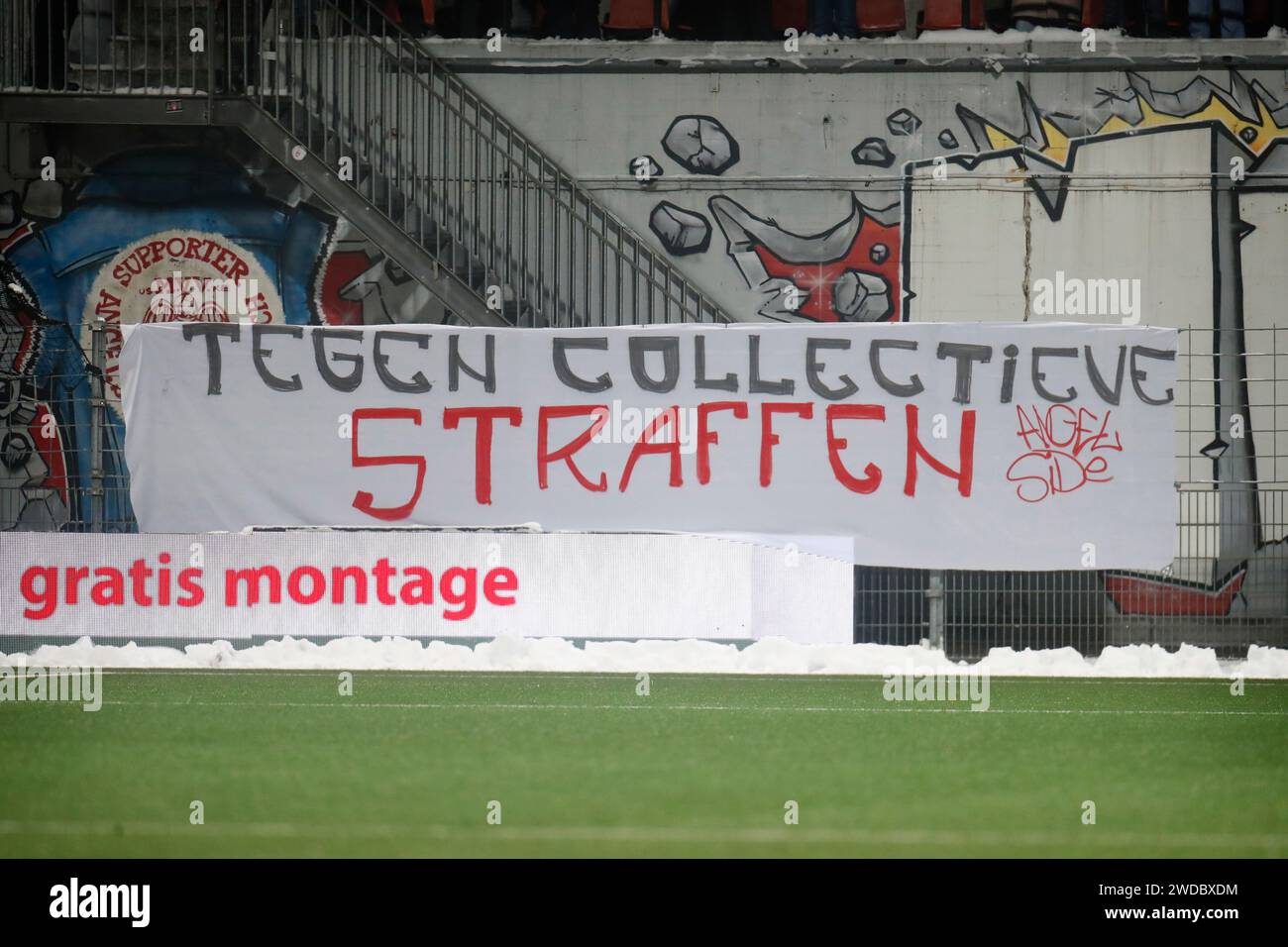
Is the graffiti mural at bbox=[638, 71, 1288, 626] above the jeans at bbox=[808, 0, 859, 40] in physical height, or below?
below

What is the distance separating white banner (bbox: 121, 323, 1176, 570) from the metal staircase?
1514mm

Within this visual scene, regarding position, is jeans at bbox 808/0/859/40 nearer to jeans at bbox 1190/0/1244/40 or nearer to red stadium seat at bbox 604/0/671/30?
red stadium seat at bbox 604/0/671/30

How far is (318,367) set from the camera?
52.9ft

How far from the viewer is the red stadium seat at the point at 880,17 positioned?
20.7 metres

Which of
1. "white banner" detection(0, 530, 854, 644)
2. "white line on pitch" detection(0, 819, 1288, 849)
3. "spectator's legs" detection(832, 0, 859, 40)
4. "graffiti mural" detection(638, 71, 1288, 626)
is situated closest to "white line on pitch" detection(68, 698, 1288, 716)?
"white banner" detection(0, 530, 854, 644)

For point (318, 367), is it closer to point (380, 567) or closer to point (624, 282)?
point (380, 567)

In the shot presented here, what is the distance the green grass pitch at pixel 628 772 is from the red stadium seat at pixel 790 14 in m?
10.8

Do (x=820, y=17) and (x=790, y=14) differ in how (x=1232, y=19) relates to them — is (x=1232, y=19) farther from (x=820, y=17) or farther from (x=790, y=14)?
(x=790, y=14)

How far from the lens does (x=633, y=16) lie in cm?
2073

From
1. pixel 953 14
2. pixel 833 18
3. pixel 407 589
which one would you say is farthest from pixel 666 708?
pixel 953 14

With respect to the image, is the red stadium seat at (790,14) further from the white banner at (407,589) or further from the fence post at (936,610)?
the white banner at (407,589)

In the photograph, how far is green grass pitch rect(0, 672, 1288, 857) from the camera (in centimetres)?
646

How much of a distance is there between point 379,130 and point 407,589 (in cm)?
732

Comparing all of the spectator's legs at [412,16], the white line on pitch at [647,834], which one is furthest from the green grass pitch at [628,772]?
the spectator's legs at [412,16]
